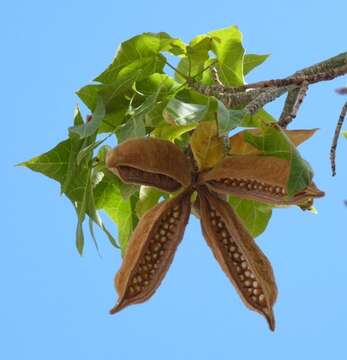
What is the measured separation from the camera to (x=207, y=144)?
8.03ft

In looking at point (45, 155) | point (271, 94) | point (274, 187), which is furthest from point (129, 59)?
point (274, 187)

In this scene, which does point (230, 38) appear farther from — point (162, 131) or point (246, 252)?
point (246, 252)

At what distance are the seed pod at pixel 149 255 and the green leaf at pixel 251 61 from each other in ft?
3.30

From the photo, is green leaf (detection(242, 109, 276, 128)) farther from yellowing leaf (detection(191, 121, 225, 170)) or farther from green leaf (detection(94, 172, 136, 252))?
green leaf (detection(94, 172, 136, 252))

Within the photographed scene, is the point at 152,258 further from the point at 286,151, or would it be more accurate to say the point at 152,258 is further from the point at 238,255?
the point at 286,151

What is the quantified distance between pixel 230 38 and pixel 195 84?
25 cm

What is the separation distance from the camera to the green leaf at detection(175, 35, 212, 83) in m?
3.04

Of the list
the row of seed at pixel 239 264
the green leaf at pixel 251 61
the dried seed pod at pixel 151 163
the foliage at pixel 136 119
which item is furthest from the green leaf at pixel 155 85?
the row of seed at pixel 239 264

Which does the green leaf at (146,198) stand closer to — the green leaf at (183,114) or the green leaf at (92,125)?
the green leaf at (92,125)

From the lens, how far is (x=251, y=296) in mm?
2408

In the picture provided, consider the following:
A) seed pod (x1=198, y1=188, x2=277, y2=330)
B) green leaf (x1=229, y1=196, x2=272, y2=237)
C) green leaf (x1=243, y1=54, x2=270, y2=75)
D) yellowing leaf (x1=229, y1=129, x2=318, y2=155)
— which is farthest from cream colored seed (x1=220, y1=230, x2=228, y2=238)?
green leaf (x1=243, y1=54, x2=270, y2=75)

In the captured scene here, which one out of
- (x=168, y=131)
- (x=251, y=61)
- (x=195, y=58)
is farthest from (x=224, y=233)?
(x=251, y=61)

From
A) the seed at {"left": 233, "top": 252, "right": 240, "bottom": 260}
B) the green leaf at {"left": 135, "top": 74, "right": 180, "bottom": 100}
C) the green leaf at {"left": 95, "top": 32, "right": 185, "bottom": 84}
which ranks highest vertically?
the green leaf at {"left": 95, "top": 32, "right": 185, "bottom": 84}

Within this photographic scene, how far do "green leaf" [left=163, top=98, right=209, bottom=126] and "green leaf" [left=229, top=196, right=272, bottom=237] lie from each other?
23.1 inches
